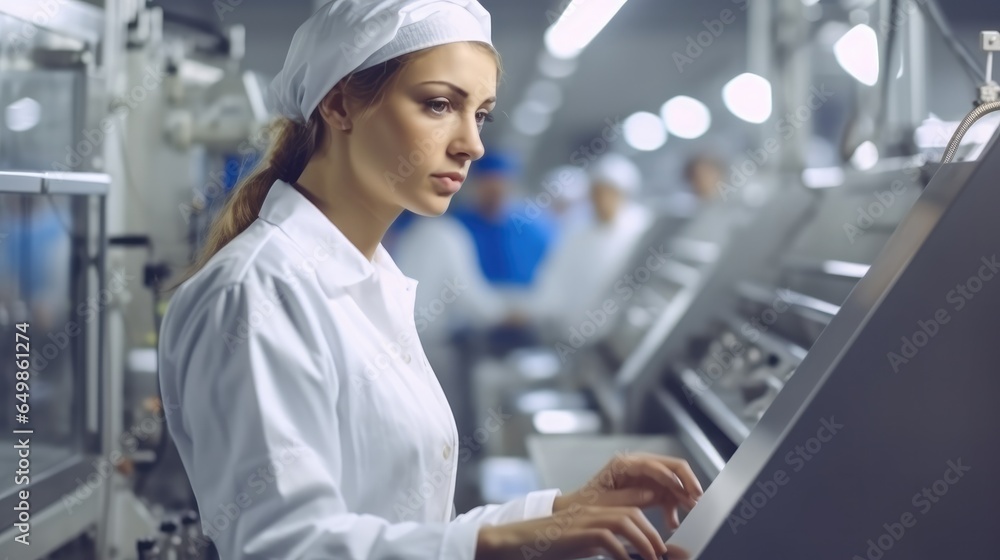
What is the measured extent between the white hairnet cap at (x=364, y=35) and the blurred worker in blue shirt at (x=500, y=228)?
136 inches

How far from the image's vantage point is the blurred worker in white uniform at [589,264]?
18.5 ft

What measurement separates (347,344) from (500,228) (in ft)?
12.4

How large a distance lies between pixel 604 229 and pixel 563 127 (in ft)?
37.4

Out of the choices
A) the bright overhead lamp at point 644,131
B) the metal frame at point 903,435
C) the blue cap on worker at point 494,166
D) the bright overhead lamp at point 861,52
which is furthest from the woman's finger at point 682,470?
the bright overhead lamp at point 644,131

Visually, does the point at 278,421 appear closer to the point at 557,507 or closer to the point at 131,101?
the point at 557,507

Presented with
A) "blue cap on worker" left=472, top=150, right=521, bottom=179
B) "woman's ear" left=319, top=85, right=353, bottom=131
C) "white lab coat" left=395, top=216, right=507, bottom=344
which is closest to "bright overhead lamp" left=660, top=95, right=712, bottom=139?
"blue cap on worker" left=472, top=150, right=521, bottom=179

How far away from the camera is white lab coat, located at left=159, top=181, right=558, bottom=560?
2.91 ft

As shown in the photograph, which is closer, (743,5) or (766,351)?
(766,351)

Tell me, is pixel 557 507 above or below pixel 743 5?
below

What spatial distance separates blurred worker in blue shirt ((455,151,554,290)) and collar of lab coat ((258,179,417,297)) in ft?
11.4

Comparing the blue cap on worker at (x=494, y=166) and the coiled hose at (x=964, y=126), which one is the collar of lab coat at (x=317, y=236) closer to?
the coiled hose at (x=964, y=126)

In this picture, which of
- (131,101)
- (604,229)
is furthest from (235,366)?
(604,229)

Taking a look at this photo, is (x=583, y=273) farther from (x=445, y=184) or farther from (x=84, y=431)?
(x=445, y=184)

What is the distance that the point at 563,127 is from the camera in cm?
1686
